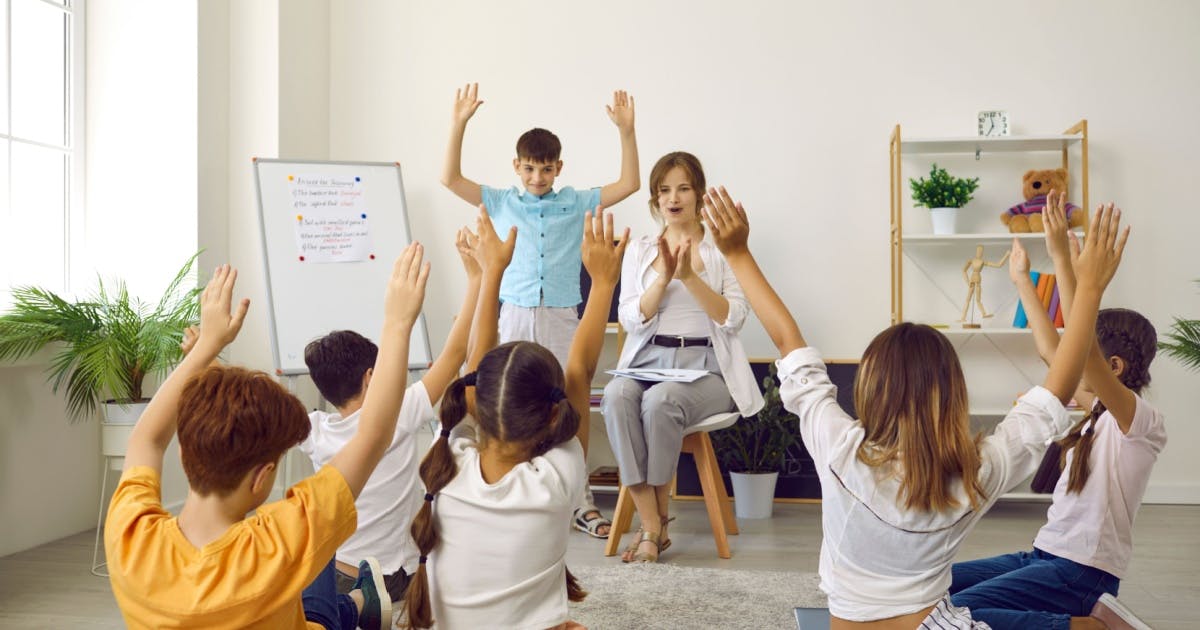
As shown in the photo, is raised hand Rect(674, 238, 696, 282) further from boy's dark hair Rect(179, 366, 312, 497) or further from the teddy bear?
the teddy bear

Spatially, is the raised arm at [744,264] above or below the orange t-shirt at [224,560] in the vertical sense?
above

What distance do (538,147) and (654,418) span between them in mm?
965

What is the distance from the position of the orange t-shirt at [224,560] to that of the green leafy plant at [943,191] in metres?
Answer: 3.28

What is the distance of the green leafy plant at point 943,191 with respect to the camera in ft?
13.0

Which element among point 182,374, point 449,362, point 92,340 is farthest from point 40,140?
point 182,374

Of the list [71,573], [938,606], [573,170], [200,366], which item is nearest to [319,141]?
[573,170]

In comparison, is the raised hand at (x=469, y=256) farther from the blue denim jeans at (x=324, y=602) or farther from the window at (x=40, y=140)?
the window at (x=40, y=140)

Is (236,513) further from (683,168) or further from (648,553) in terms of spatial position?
(683,168)

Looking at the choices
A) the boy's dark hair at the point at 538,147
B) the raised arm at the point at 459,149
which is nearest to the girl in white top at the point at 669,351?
the boy's dark hair at the point at 538,147

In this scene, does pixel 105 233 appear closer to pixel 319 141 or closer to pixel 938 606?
pixel 319 141

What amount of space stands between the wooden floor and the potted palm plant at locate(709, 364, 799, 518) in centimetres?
12

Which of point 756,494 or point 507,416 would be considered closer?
point 507,416

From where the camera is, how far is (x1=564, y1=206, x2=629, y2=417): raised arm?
1.72m

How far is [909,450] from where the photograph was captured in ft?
4.70
